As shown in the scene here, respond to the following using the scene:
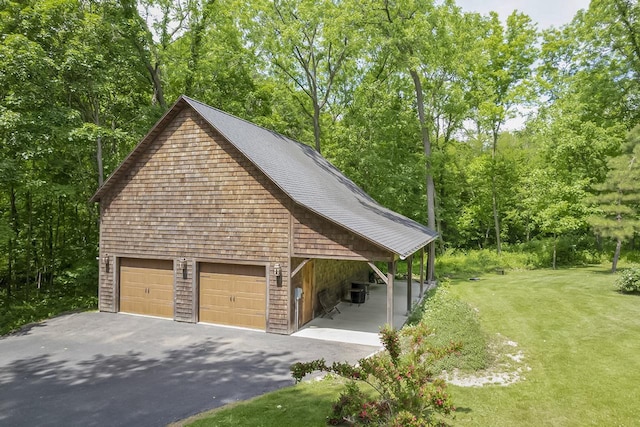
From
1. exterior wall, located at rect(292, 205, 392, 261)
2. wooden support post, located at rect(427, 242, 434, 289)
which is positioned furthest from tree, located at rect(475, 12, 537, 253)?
exterior wall, located at rect(292, 205, 392, 261)

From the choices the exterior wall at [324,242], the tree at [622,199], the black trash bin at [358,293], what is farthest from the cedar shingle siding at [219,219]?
the tree at [622,199]

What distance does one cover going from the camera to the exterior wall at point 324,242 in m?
10.7

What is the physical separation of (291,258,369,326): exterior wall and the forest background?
22.1 ft

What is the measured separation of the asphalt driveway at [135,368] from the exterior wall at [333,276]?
2239 millimetres

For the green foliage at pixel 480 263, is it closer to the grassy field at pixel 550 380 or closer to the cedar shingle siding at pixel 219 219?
the grassy field at pixel 550 380

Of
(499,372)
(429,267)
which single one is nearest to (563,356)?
(499,372)

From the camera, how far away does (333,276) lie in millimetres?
15102

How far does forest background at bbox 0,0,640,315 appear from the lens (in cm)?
1540

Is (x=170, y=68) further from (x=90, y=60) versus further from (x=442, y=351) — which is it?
(x=442, y=351)

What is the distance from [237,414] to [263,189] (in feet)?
23.0

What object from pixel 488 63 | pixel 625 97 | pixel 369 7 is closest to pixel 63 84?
pixel 369 7

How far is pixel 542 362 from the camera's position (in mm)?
9031

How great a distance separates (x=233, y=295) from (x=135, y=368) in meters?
4.08

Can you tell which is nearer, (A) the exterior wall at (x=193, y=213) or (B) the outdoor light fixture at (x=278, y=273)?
(B) the outdoor light fixture at (x=278, y=273)
